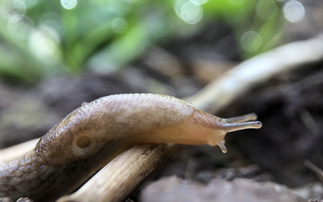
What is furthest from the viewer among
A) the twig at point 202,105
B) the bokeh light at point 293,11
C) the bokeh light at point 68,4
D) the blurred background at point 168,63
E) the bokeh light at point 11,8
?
the bokeh light at point 293,11

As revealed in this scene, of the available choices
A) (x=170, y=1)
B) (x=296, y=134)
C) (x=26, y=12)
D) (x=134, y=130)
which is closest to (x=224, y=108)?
(x=296, y=134)

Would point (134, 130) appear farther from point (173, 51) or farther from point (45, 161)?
point (173, 51)

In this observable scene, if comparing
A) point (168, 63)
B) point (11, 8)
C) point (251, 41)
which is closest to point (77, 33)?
point (11, 8)

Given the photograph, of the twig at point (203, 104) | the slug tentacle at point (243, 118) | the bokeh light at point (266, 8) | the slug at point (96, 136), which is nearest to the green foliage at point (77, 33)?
the bokeh light at point (266, 8)

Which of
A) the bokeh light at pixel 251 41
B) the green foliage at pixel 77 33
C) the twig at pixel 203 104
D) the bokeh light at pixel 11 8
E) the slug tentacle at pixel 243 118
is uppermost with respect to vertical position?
the bokeh light at pixel 11 8

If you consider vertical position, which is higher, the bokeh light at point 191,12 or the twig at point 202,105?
the bokeh light at point 191,12

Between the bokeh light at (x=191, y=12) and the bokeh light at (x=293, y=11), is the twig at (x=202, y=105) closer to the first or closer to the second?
the bokeh light at (x=293, y=11)

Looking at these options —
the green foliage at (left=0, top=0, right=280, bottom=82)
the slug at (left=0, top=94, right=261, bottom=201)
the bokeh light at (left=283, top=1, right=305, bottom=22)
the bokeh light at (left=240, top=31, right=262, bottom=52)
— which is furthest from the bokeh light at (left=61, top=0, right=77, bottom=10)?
the bokeh light at (left=283, top=1, right=305, bottom=22)

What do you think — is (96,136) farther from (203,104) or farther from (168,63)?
(168,63)
